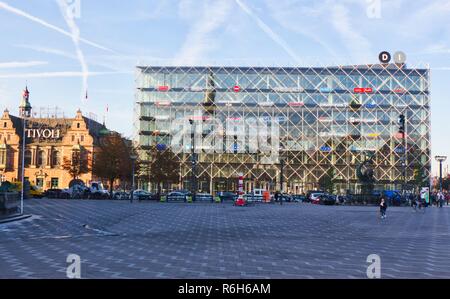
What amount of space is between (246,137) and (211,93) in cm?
1013

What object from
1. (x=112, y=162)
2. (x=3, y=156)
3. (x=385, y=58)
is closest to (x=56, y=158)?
(x=3, y=156)

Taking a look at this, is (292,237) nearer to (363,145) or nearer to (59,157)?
(363,145)

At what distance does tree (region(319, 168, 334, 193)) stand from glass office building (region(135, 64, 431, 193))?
1124 mm

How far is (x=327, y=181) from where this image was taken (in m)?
86.8

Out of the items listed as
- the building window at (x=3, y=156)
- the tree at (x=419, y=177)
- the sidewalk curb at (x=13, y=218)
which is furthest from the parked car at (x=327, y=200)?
the building window at (x=3, y=156)

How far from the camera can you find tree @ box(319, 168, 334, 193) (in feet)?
284

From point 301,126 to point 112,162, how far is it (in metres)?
35.9

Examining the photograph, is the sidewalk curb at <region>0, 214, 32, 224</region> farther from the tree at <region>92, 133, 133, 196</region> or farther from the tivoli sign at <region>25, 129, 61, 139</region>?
the tivoli sign at <region>25, 129, 61, 139</region>

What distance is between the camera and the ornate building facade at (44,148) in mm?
90875

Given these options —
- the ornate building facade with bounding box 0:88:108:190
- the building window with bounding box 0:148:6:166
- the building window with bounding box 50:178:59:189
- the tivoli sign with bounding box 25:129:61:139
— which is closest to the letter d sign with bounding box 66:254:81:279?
the ornate building facade with bounding box 0:88:108:190

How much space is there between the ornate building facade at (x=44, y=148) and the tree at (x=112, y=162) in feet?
58.3

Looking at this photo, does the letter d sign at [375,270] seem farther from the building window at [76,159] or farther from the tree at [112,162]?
the building window at [76,159]

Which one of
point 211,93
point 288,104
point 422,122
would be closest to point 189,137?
point 211,93

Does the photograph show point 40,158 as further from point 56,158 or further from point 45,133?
point 45,133
